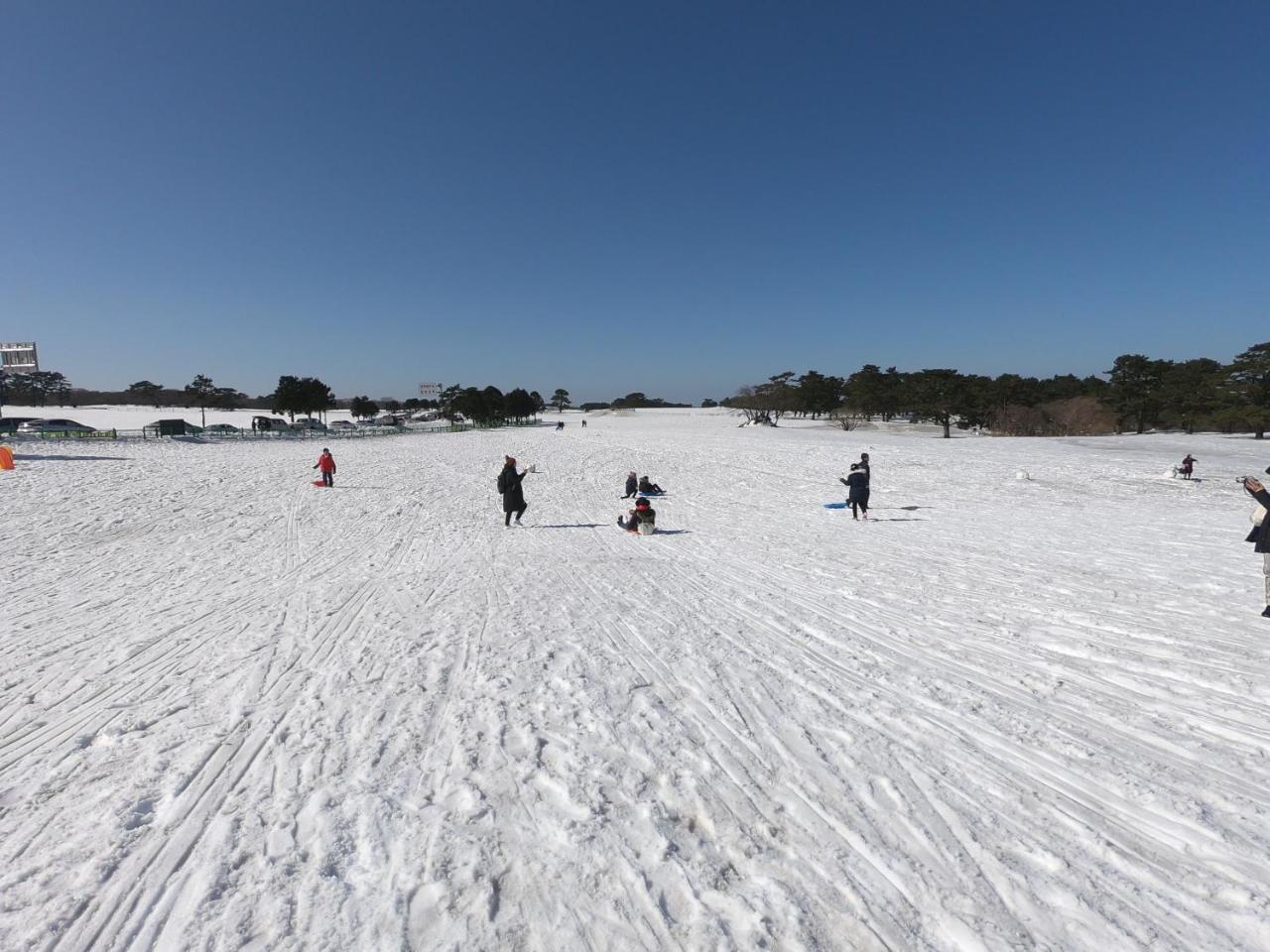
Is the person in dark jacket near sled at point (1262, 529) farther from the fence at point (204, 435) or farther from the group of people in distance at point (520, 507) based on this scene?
the fence at point (204, 435)

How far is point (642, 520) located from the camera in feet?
40.5

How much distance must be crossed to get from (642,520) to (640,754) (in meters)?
8.46

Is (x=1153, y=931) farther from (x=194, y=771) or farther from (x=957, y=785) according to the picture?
(x=194, y=771)

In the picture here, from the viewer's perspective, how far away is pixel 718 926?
2.63 metres

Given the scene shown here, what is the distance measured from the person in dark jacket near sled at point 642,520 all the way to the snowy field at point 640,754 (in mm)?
2906

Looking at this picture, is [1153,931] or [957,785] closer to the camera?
[1153,931]

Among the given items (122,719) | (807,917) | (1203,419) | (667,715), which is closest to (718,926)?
(807,917)

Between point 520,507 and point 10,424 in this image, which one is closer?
point 520,507

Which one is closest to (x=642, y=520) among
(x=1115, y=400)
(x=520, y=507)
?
(x=520, y=507)

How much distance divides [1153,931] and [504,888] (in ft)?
10.2

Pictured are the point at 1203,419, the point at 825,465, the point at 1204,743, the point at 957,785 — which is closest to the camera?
the point at 957,785

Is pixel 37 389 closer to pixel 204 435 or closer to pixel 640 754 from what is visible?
pixel 204 435

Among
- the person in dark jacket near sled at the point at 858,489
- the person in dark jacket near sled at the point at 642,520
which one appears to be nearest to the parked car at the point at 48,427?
the person in dark jacket near sled at the point at 642,520

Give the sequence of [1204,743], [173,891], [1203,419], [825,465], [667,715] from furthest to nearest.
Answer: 1. [1203,419]
2. [825,465]
3. [667,715]
4. [1204,743]
5. [173,891]
